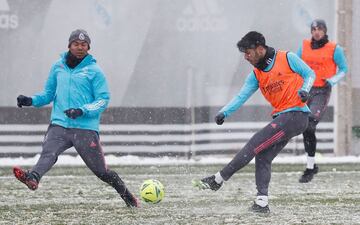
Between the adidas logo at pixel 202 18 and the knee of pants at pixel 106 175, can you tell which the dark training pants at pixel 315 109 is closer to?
the knee of pants at pixel 106 175

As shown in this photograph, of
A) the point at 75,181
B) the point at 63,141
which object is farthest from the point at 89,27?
the point at 63,141

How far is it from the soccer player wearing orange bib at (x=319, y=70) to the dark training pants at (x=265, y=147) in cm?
372

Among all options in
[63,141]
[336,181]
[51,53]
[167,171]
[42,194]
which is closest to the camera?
[63,141]

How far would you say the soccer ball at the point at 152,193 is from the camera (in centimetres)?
1142

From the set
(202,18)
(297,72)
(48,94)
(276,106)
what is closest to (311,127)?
(276,106)

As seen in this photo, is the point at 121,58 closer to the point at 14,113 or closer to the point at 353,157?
the point at 14,113

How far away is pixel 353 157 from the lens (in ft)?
64.7

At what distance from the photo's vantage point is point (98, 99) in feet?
35.3

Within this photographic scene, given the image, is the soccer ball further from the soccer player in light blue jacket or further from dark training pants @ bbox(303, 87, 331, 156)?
dark training pants @ bbox(303, 87, 331, 156)

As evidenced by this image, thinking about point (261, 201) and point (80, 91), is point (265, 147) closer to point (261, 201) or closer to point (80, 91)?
point (261, 201)

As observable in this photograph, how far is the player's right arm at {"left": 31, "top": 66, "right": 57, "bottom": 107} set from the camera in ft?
36.3

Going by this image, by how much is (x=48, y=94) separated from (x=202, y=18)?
28.4ft

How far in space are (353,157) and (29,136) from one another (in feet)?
21.0

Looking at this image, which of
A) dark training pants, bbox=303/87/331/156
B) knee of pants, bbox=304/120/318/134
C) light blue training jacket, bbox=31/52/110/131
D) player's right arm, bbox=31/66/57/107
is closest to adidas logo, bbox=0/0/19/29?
dark training pants, bbox=303/87/331/156
